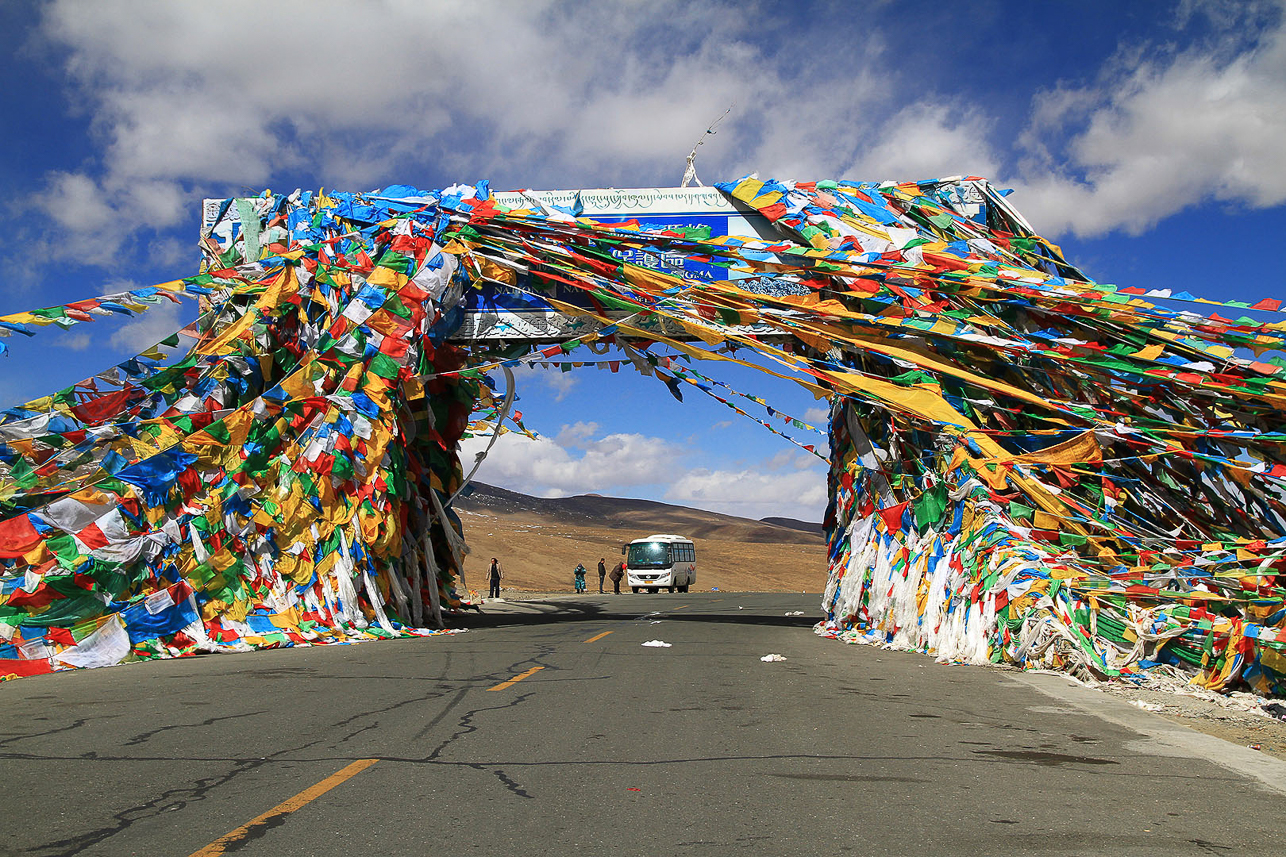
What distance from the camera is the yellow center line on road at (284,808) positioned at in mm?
3893

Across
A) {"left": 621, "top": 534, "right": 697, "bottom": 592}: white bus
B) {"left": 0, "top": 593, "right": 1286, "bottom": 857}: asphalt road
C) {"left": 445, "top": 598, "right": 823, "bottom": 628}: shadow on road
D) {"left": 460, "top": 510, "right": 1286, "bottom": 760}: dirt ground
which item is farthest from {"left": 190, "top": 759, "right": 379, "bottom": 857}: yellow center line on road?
{"left": 621, "top": 534, "right": 697, "bottom": 592}: white bus

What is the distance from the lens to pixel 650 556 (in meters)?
46.8

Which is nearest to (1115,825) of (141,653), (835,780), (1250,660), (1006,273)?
(835,780)

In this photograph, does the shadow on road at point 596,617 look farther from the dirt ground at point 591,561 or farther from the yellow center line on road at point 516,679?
the dirt ground at point 591,561

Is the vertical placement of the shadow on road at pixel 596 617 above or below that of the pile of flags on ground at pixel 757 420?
below

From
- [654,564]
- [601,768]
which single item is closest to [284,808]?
[601,768]

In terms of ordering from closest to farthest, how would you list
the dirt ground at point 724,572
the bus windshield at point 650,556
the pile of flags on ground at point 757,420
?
the dirt ground at point 724,572 < the pile of flags on ground at point 757,420 < the bus windshield at point 650,556

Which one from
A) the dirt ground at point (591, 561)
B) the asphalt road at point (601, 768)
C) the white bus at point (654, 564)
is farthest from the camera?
the dirt ground at point (591, 561)

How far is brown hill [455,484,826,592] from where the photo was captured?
5322 centimetres

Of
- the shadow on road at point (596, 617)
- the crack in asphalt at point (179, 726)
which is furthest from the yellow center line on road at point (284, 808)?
the shadow on road at point (596, 617)

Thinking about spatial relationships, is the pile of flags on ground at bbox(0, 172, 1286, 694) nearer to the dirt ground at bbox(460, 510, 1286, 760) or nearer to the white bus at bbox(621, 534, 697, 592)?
the dirt ground at bbox(460, 510, 1286, 760)

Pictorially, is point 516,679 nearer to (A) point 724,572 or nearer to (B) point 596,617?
(B) point 596,617

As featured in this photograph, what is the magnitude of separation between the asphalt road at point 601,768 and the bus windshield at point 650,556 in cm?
3687

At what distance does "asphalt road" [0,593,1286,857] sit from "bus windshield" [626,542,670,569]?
3687 centimetres
